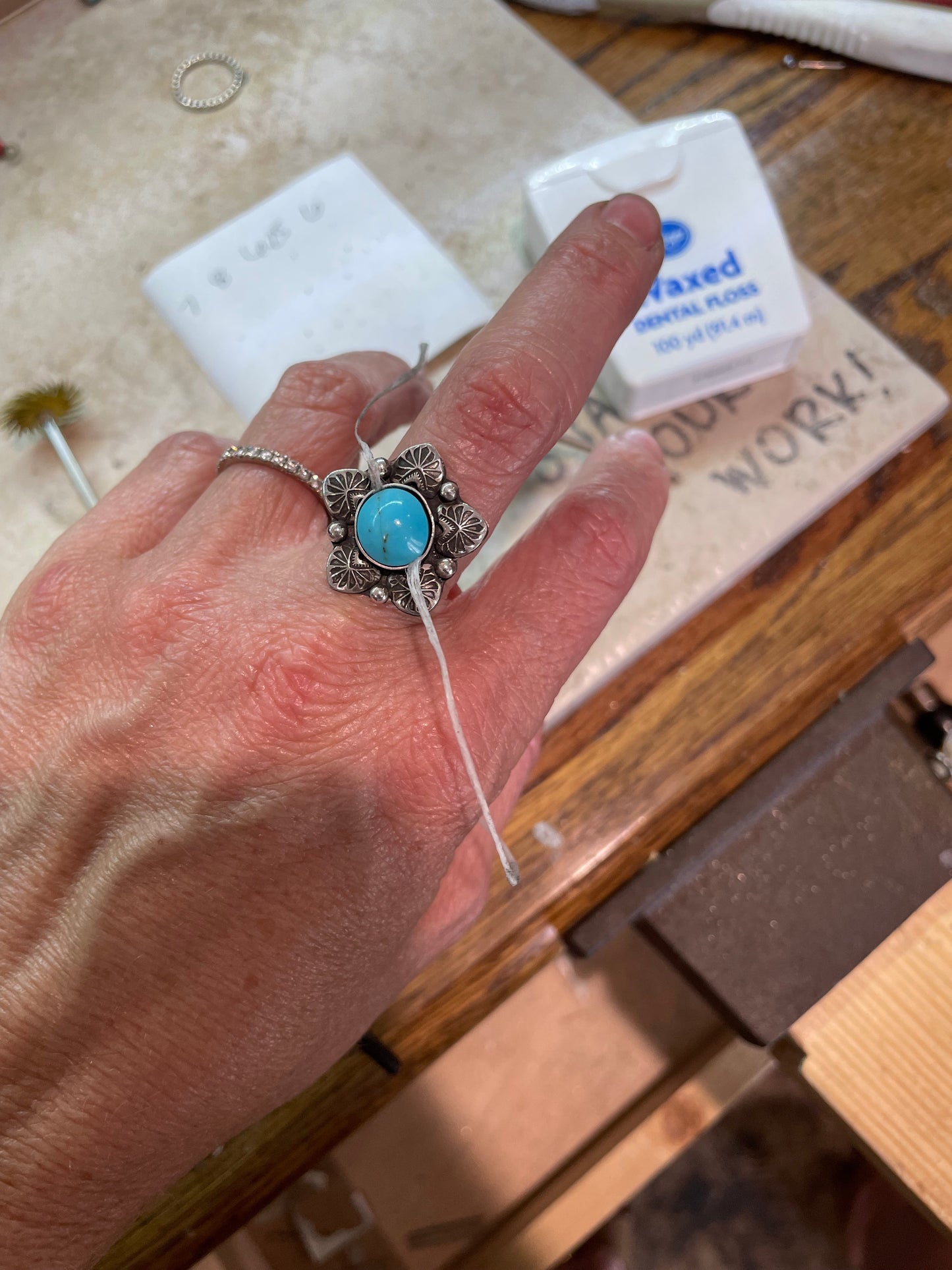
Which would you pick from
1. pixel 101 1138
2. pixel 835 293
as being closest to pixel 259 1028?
pixel 101 1138

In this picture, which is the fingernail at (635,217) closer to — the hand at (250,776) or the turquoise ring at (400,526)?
the hand at (250,776)

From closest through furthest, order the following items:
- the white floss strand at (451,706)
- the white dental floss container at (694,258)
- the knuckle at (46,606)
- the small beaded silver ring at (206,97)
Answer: the white floss strand at (451,706) < the knuckle at (46,606) < the white dental floss container at (694,258) < the small beaded silver ring at (206,97)

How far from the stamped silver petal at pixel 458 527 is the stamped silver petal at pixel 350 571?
39 millimetres

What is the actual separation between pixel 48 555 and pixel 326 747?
25 cm

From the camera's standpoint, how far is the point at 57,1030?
406 millimetres

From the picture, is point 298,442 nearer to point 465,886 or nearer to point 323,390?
point 323,390

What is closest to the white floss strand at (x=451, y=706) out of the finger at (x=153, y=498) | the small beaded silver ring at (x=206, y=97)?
the finger at (x=153, y=498)

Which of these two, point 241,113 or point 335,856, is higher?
point 241,113

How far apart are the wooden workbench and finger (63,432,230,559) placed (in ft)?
0.99

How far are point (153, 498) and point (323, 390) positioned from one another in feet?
0.44

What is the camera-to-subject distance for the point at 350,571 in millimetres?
419

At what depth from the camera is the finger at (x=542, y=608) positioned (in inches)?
17.1

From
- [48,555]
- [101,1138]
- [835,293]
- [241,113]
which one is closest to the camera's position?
[101,1138]

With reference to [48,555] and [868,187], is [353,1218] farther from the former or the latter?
[868,187]
